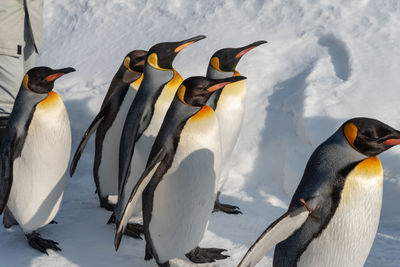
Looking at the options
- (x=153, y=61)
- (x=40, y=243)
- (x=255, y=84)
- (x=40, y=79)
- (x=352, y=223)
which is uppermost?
(x=153, y=61)

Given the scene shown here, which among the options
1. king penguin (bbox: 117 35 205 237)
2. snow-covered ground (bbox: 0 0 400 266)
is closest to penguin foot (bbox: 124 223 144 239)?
snow-covered ground (bbox: 0 0 400 266)

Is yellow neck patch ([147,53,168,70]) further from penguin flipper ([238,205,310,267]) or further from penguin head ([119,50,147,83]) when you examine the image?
penguin flipper ([238,205,310,267])

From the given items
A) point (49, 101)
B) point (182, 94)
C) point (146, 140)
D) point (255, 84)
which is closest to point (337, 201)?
point (182, 94)

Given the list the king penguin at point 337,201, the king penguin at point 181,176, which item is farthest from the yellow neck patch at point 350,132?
the king penguin at point 181,176

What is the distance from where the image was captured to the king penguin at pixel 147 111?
2.57 meters

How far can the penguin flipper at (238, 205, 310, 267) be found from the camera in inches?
71.8

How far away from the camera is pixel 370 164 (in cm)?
189

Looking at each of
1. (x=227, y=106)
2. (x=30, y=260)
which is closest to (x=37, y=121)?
(x=30, y=260)

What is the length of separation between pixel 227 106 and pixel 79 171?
128cm

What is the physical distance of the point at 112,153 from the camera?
9.71 ft

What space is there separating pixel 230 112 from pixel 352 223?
1146 millimetres

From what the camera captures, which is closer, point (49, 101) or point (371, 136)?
point (371, 136)

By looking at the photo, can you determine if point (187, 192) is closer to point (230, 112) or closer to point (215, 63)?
point (230, 112)

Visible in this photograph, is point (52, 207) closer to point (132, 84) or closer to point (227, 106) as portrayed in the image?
point (132, 84)
